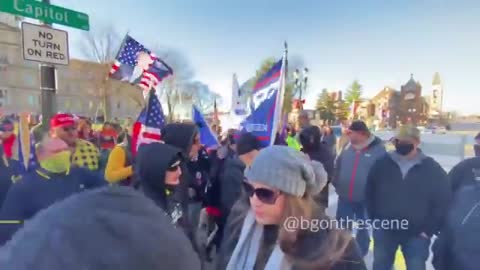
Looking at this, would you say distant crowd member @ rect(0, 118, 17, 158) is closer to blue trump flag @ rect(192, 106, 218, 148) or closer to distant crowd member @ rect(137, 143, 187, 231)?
blue trump flag @ rect(192, 106, 218, 148)

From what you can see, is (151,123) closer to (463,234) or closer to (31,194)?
(31,194)

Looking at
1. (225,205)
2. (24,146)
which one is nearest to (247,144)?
(225,205)

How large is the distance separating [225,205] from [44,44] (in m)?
2.72

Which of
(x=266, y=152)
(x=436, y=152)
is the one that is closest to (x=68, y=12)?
(x=266, y=152)

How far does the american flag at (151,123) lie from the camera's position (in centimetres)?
436

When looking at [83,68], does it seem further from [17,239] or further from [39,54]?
[17,239]

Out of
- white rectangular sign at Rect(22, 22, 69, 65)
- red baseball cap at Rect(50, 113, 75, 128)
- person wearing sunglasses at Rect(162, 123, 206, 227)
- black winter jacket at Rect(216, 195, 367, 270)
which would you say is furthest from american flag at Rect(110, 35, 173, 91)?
black winter jacket at Rect(216, 195, 367, 270)

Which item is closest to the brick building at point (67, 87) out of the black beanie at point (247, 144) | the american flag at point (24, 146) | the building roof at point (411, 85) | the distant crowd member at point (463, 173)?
the american flag at point (24, 146)

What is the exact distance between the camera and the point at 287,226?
1.84 metres

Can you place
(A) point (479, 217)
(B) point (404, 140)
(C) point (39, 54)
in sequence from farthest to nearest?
(C) point (39, 54), (B) point (404, 140), (A) point (479, 217)

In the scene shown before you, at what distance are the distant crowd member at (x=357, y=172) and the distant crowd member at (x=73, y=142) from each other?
10.5ft

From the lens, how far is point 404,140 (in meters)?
3.94

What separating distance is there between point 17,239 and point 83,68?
4454cm

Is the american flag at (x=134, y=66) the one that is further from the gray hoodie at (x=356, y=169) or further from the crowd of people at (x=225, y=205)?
the gray hoodie at (x=356, y=169)
